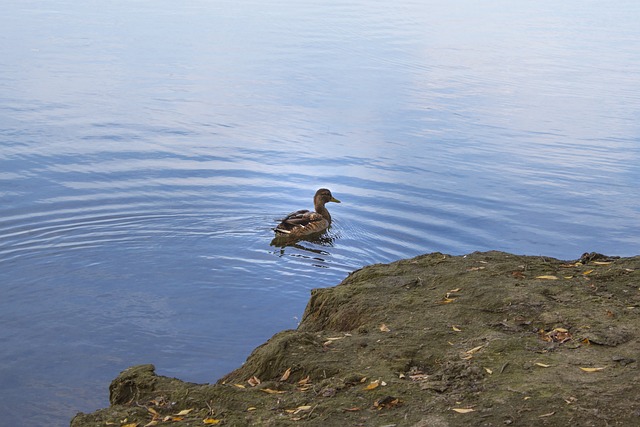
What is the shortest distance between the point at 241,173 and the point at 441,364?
963 centimetres

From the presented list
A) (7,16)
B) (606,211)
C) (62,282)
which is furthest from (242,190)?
(7,16)

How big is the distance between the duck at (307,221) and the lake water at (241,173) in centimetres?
28

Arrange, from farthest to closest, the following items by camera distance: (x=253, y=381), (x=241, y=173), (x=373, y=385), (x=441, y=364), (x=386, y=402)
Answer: (x=241, y=173)
(x=253, y=381)
(x=441, y=364)
(x=373, y=385)
(x=386, y=402)

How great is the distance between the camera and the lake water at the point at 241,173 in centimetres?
930

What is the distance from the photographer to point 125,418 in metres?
5.34

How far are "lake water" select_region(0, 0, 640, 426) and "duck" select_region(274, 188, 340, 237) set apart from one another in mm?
276

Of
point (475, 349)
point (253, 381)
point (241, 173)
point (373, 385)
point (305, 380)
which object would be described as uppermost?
point (241, 173)

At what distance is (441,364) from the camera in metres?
5.77

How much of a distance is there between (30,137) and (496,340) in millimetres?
12903

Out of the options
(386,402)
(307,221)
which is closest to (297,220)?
(307,221)

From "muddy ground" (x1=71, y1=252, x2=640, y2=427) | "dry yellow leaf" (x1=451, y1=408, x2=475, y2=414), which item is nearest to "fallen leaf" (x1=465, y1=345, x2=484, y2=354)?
"muddy ground" (x1=71, y1=252, x2=640, y2=427)

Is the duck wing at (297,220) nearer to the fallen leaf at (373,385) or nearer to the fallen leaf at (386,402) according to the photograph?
the fallen leaf at (373,385)

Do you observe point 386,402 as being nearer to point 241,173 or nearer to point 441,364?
point 441,364

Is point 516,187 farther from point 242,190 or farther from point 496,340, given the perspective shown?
point 496,340
